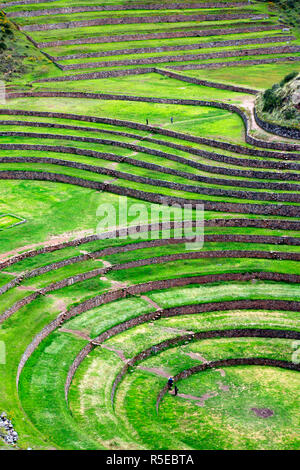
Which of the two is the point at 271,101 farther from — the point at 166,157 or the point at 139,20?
the point at 139,20

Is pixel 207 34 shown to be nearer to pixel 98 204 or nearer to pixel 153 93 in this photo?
pixel 153 93

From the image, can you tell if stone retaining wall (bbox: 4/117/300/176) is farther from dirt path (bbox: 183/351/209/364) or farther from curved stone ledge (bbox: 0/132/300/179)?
dirt path (bbox: 183/351/209/364)

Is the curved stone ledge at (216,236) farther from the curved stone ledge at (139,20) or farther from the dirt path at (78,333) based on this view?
the curved stone ledge at (139,20)

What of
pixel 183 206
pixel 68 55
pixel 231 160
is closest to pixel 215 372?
pixel 183 206

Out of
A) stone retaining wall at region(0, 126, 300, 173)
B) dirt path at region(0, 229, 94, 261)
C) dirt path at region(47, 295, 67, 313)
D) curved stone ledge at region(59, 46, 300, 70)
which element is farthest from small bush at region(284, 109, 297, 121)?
curved stone ledge at region(59, 46, 300, 70)

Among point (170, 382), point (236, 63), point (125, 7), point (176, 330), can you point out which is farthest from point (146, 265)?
point (125, 7)

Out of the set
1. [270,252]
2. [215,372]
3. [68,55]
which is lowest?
[215,372]
